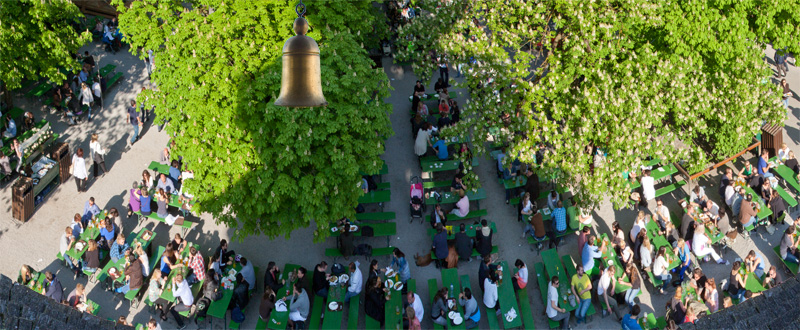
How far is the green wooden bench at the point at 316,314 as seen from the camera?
2259 centimetres

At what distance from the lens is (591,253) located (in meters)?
23.8

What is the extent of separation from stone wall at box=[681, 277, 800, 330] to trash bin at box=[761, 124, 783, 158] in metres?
18.4

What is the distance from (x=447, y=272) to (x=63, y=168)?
1485cm

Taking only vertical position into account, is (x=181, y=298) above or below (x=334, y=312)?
above

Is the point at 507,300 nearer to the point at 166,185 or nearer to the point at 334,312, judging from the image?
the point at 334,312

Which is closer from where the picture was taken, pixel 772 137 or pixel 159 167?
pixel 159 167

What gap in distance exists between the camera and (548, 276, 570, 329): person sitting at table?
73.2ft

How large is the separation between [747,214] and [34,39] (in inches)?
1009

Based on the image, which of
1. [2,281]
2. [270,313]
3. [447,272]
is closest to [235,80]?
[270,313]

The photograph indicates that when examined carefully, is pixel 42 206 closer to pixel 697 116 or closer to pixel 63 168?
pixel 63 168

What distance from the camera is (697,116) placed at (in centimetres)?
2559

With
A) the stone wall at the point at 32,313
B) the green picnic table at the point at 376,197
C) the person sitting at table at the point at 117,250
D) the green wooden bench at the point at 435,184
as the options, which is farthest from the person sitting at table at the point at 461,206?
the stone wall at the point at 32,313

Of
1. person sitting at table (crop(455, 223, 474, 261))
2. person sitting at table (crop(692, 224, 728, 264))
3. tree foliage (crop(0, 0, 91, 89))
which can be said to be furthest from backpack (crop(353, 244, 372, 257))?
tree foliage (crop(0, 0, 91, 89))

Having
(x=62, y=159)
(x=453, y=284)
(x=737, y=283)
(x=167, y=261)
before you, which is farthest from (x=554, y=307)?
(x=62, y=159)
